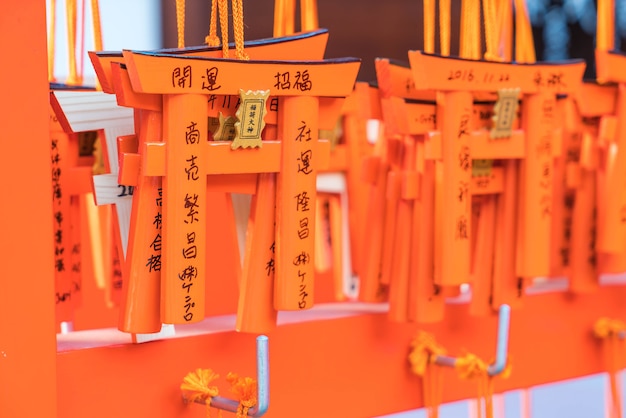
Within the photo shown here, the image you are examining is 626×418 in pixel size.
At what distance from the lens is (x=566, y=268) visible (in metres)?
1.45

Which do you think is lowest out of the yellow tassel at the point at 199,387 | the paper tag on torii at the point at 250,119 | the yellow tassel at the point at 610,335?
the yellow tassel at the point at 610,335

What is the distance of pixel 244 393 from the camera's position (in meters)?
1.02

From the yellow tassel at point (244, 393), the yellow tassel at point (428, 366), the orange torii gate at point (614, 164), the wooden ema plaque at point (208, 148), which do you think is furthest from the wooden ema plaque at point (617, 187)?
the yellow tassel at point (244, 393)

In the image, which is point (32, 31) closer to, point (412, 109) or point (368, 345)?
point (412, 109)

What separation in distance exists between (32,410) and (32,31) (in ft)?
1.17

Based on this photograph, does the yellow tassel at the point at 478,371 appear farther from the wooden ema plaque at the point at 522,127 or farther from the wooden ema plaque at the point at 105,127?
the wooden ema plaque at the point at 105,127

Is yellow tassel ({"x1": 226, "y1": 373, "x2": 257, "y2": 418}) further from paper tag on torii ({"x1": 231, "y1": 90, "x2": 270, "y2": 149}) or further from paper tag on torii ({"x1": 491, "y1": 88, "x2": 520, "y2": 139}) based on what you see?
paper tag on torii ({"x1": 491, "y1": 88, "x2": 520, "y2": 139})

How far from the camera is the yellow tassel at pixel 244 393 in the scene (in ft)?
3.31

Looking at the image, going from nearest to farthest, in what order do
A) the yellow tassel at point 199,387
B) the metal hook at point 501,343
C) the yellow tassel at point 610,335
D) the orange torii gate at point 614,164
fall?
the yellow tassel at point 199,387, the metal hook at point 501,343, the orange torii gate at point 614,164, the yellow tassel at point 610,335

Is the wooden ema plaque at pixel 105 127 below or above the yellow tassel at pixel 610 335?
above

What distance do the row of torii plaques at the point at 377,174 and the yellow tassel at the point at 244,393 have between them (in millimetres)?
55

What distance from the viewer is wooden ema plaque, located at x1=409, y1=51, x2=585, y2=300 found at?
1130 mm

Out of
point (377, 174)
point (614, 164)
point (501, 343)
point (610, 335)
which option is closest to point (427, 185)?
point (377, 174)

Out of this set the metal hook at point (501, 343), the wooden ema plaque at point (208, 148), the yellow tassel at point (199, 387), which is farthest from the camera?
the metal hook at point (501, 343)
